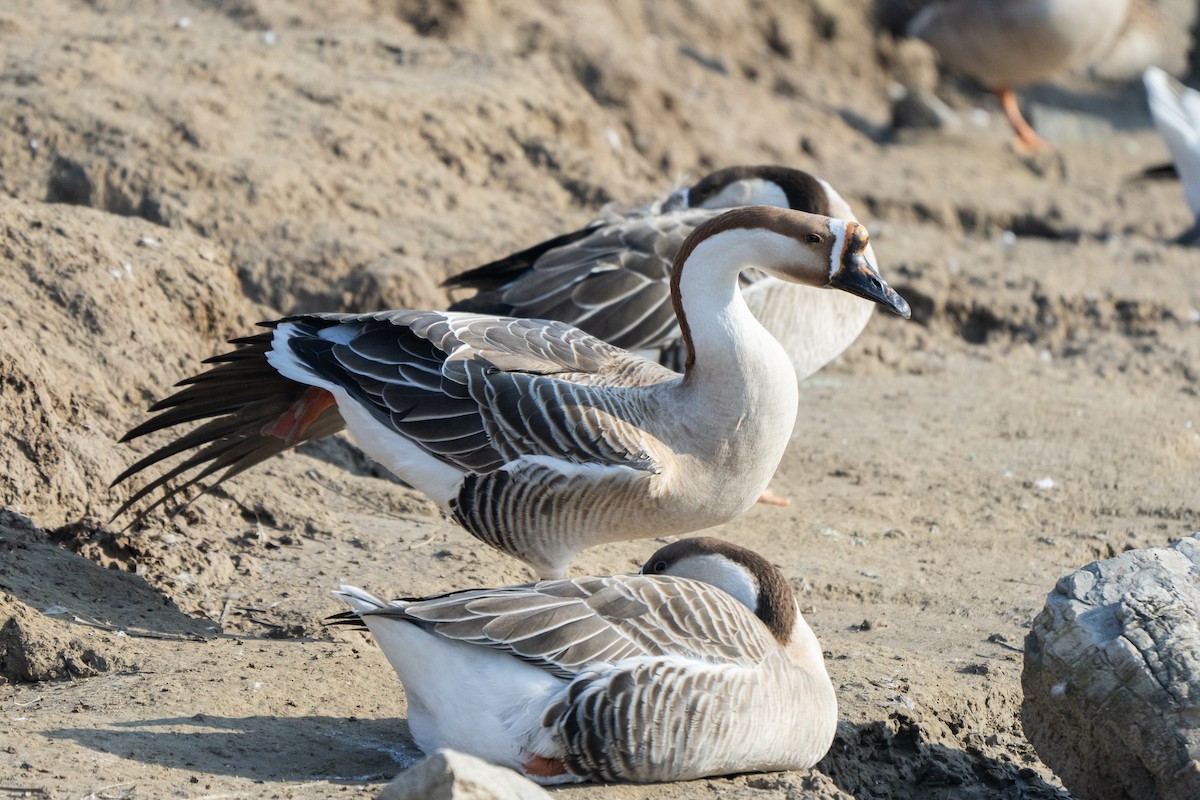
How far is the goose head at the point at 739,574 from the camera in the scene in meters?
4.13

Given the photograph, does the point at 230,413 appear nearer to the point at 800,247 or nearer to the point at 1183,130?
the point at 800,247

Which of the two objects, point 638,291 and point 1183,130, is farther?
point 1183,130

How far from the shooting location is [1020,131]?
1240 cm

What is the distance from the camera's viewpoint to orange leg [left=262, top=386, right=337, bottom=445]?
5.14 meters

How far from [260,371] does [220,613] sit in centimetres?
88

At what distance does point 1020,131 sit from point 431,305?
23.4 ft

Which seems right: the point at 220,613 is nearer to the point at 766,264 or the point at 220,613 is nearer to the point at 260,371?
the point at 260,371

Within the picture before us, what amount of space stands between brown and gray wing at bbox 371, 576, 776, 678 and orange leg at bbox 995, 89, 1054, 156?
916 centimetres

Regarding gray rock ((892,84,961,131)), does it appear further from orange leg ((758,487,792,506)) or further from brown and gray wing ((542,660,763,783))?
brown and gray wing ((542,660,763,783))

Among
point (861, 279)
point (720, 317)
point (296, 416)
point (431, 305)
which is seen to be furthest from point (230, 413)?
point (861, 279)

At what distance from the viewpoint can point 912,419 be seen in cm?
743

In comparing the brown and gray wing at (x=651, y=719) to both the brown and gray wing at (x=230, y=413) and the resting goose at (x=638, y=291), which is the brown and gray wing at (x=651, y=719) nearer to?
the brown and gray wing at (x=230, y=413)

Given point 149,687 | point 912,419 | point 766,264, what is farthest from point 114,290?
point 912,419

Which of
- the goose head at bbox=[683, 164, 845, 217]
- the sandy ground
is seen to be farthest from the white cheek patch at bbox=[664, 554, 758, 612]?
the goose head at bbox=[683, 164, 845, 217]
